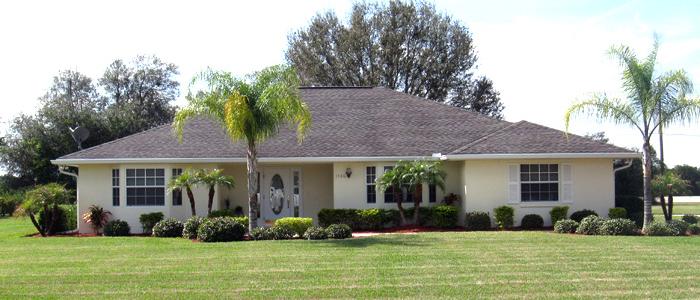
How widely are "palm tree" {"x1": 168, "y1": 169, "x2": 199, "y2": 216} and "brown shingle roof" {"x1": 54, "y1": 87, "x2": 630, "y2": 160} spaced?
1143 millimetres

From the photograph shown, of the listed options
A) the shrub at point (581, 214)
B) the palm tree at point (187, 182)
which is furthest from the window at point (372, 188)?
the shrub at point (581, 214)

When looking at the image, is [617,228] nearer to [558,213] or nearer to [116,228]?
[558,213]

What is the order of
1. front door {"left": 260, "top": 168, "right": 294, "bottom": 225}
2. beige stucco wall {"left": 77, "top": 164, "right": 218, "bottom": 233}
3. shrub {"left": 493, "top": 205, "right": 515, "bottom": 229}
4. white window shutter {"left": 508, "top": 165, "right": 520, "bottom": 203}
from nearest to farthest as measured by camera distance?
shrub {"left": 493, "top": 205, "right": 515, "bottom": 229} → white window shutter {"left": 508, "top": 165, "right": 520, "bottom": 203} → beige stucco wall {"left": 77, "top": 164, "right": 218, "bottom": 233} → front door {"left": 260, "top": 168, "right": 294, "bottom": 225}

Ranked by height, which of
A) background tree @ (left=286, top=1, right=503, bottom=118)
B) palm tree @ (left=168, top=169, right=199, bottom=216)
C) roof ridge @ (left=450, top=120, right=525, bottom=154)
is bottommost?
palm tree @ (left=168, top=169, right=199, bottom=216)

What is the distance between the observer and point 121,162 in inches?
925

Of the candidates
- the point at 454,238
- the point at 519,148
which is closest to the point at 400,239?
the point at 454,238

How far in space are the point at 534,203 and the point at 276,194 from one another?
29.6ft

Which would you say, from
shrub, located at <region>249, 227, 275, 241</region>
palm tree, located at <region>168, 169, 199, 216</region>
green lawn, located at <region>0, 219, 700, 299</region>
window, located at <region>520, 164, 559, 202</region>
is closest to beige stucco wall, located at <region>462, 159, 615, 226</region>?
window, located at <region>520, 164, 559, 202</region>

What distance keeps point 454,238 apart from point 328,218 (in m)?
5.66

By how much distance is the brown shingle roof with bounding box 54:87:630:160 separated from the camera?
23344mm

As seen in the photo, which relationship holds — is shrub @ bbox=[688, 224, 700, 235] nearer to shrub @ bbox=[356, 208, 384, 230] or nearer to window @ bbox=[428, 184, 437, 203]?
window @ bbox=[428, 184, 437, 203]

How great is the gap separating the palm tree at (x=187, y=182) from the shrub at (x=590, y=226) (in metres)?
11.4

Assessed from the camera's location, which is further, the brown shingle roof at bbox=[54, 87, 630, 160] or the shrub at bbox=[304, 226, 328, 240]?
the brown shingle roof at bbox=[54, 87, 630, 160]

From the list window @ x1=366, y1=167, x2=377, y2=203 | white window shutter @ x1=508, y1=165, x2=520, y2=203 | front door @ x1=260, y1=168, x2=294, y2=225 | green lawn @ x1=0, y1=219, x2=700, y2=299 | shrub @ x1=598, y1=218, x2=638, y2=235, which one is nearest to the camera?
green lawn @ x1=0, y1=219, x2=700, y2=299
